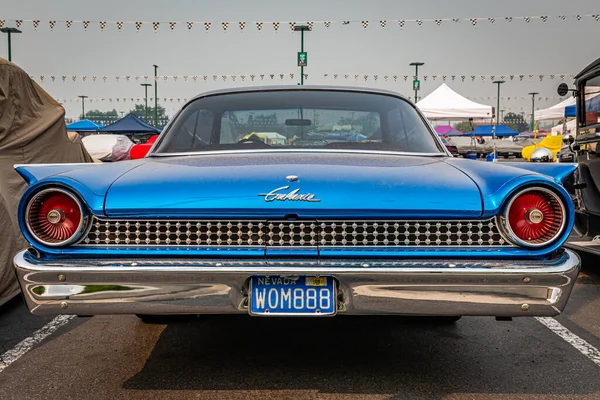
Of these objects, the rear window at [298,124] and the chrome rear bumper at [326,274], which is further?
the rear window at [298,124]

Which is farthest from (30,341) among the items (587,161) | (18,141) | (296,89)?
(587,161)

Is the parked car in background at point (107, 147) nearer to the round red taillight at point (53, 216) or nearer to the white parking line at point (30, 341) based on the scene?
the white parking line at point (30, 341)

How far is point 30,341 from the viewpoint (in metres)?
3.85

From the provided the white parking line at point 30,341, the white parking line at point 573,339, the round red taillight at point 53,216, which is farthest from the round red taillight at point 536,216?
the white parking line at point 30,341

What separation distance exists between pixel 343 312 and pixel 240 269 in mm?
475

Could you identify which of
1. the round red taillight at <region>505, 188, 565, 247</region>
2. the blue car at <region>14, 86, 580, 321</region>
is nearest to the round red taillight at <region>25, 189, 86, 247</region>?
the blue car at <region>14, 86, 580, 321</region>

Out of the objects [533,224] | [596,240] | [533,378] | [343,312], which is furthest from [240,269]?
[596,240]

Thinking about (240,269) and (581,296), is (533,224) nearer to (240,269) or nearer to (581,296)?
(240,269)

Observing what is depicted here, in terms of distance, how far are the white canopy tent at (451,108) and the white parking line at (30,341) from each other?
1889 cm

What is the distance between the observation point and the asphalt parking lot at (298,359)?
304cm

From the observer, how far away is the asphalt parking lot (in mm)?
3035

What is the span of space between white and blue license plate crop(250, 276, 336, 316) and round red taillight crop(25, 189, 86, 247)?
2.80 feet

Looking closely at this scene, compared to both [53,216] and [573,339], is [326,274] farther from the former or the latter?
[573,339]

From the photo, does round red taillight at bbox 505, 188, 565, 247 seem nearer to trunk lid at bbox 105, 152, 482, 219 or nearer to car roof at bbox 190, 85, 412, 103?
trunk lid at bbox 105, 152, 482, 219
